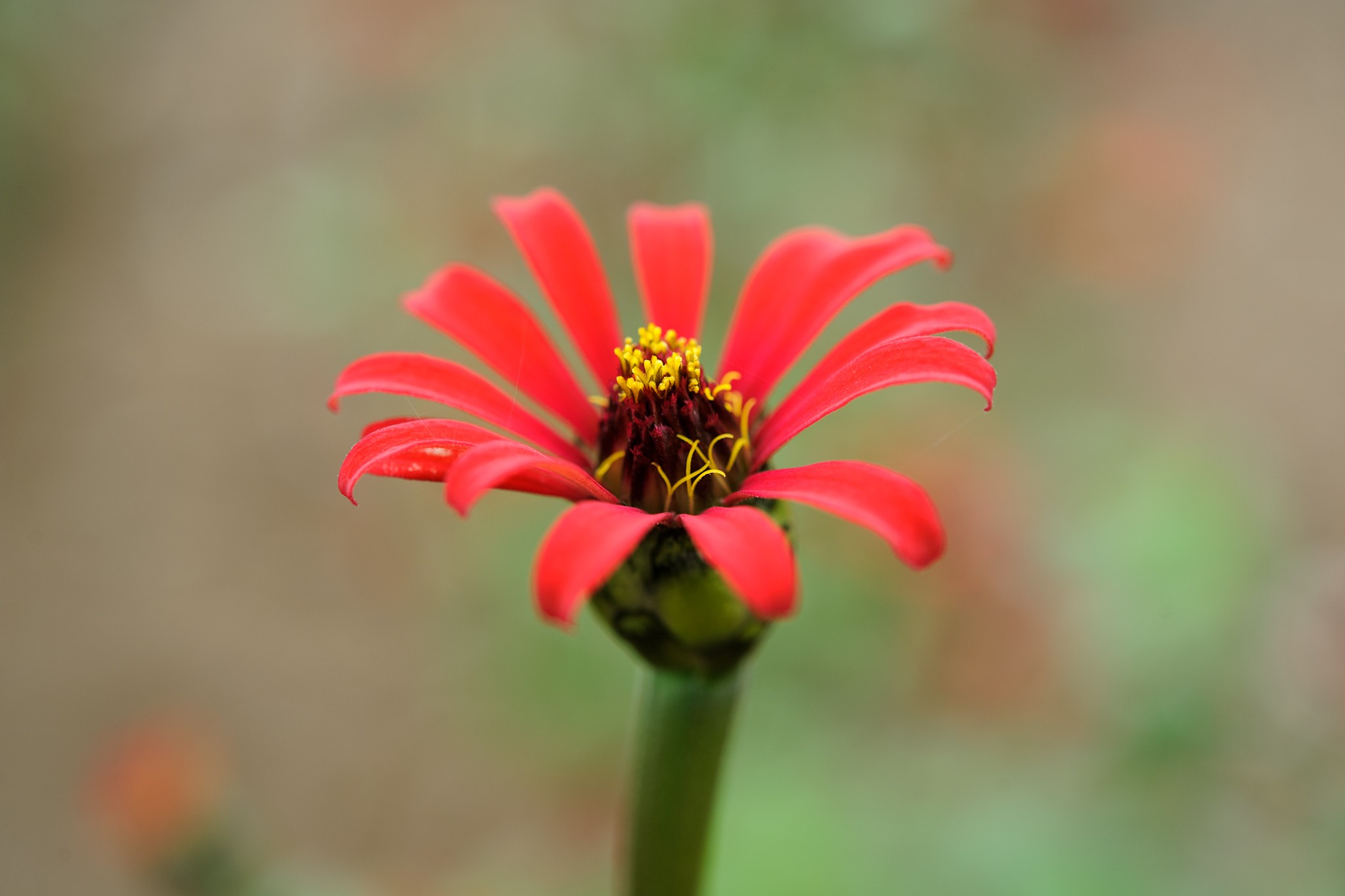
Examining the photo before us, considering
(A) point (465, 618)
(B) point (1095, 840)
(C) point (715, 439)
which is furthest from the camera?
(A) point (465, 618)

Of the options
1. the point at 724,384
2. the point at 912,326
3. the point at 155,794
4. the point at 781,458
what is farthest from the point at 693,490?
the point at 155,794

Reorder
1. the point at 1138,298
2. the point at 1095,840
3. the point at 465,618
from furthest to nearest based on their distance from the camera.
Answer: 1. the point at 1138,298
2. the point at 465,618
3. the point at 1095,840

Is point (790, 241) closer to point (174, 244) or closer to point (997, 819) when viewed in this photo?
point (997, 819)

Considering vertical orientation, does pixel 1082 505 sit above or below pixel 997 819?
above

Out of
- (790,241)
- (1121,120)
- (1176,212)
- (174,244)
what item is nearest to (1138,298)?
(1176,212)

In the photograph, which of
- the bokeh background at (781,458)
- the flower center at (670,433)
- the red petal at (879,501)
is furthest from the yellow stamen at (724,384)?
the bokeh background at (781,458)

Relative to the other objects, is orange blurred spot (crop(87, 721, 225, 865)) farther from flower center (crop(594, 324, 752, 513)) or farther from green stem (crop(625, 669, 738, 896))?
flower center (crop(594, 324, 752, 513))

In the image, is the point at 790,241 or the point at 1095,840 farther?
the point at 1095,840
